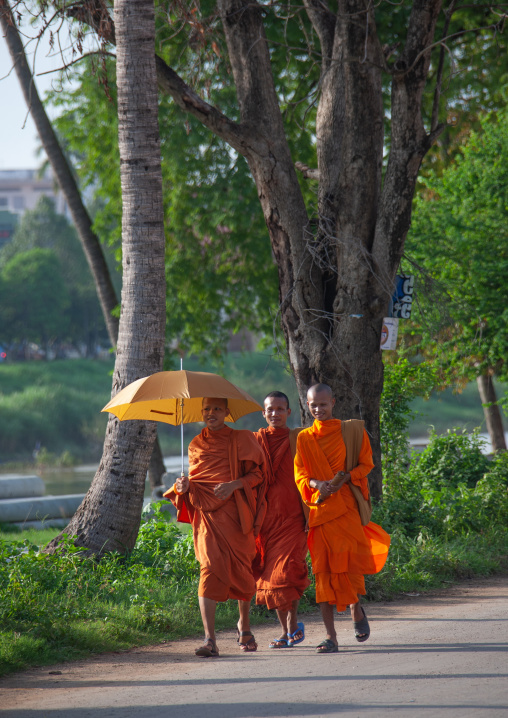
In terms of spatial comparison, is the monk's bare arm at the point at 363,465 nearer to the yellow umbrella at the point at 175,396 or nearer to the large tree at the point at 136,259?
the yellow umbrella at the point at 175,396

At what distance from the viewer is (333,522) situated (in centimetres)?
545

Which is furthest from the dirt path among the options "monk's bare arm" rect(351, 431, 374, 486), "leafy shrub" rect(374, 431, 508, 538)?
"leafy shrub" rect(374, 431, 508, 538)

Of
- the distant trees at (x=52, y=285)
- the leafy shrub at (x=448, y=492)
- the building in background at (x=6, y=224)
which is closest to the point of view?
the leafy shrub at (x=448, y=492)

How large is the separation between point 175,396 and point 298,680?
1.89 m

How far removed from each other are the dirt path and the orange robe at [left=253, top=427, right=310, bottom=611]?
399mm

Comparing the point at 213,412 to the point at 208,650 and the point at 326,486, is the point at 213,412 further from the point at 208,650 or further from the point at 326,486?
the point at 208,650

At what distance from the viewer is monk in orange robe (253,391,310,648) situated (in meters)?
5.46

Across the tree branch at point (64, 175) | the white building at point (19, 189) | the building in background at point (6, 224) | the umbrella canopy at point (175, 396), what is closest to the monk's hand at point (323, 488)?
the umbrella canopy at point (175, 396)

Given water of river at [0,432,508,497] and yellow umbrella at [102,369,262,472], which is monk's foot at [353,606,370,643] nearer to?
yellow umbrella at [102,369,262,472]

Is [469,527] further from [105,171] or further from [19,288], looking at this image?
[19,288]

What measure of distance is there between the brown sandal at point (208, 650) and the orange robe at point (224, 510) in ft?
0.95

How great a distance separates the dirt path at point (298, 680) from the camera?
4137mm

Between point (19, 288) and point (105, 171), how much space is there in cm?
3510

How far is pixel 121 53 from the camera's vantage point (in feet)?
24.2
